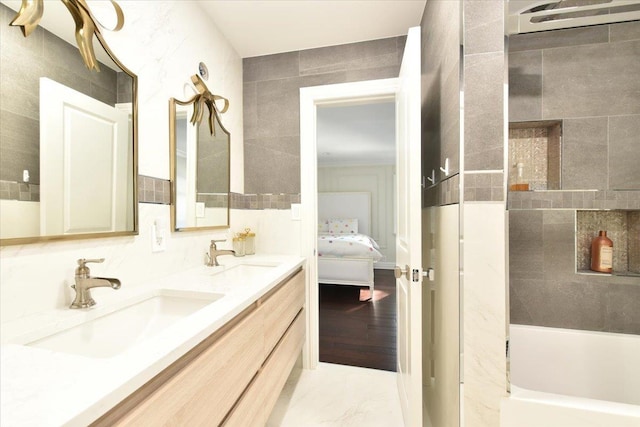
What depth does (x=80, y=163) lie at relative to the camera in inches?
36.8

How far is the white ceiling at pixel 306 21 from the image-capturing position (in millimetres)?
1645

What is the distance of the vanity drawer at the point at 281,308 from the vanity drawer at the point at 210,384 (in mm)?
100

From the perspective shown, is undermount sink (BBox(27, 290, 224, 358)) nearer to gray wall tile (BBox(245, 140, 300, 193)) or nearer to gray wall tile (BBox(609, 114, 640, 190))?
gray wall tile (BBox(245, 140, 300, 193))

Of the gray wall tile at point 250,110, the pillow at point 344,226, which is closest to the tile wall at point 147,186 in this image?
the gray wall tile at point 250,110

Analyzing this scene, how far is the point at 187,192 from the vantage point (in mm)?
1506

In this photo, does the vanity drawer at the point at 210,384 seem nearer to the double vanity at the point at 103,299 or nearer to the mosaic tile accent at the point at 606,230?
the double vanity at the point at 103,299

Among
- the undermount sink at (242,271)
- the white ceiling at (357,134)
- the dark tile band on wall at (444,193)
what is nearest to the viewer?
the dark tile band on wall at (444,193)

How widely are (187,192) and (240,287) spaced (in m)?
0.74

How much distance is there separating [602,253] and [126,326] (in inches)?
87.2

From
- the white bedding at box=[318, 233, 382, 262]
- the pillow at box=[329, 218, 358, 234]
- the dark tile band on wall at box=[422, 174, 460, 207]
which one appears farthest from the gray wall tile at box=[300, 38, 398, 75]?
the pillow at box=[329, 218, 358, 234]

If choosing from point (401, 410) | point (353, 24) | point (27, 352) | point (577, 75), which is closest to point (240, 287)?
point (27, 352)

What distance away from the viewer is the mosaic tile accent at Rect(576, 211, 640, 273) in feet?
4.42

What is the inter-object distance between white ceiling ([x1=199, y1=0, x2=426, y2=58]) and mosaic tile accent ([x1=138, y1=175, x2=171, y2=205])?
122cm

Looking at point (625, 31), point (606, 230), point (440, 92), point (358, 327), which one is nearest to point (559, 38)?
point (625, 31)
